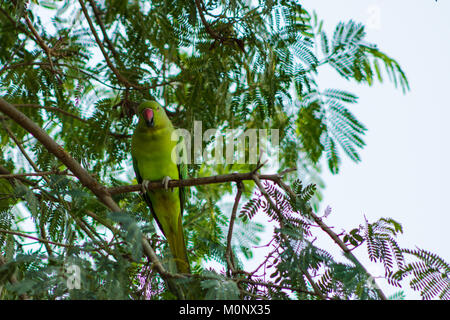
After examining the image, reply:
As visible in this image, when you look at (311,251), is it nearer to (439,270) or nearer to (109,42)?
(439,270)

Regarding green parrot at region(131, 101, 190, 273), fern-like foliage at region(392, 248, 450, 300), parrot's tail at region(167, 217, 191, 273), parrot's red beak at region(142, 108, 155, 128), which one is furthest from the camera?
green parrot at region(131, 101, 190, 273)

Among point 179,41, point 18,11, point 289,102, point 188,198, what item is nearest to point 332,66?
point 289,102

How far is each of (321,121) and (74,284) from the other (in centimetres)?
227

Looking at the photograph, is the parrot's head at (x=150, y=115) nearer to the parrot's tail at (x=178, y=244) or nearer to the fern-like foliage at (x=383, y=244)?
the parrot's tail at (x=178, y=244)

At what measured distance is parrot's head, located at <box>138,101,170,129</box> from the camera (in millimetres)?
3338

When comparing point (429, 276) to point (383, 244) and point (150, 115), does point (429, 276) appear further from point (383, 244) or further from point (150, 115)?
point (150, 115)

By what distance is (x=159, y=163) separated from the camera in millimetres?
3510

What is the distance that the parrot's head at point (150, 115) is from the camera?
3.34 m

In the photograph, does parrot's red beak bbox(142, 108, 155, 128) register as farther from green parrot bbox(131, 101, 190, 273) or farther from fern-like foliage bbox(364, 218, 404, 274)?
fern-like foliage bbox(364, 218, 404, 274)

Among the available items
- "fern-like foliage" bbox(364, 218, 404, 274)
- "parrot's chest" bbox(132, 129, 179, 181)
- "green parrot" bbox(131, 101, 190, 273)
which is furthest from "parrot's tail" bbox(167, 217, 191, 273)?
"fern-like foliage" bbox(364, 218, 404, 274)

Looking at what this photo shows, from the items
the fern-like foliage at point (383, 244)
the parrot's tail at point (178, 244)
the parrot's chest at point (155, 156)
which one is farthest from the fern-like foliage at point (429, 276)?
the parrot's chest at point (155, 156)

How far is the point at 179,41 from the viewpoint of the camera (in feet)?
10.4

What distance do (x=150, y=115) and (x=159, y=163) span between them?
0.42 meters
